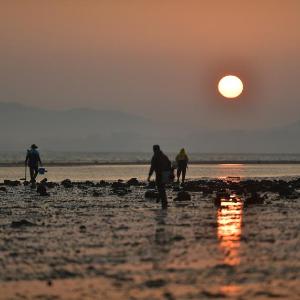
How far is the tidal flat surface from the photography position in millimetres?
10438

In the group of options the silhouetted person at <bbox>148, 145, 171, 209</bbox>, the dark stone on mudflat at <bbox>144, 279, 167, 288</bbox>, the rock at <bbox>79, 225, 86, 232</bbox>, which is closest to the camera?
the dark stone on mudflat at <bbox>144, 279, 167, 288</bbox>

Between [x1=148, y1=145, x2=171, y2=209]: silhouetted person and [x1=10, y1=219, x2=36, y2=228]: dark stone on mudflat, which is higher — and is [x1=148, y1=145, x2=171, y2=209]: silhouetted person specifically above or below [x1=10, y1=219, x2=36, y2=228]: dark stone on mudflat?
above

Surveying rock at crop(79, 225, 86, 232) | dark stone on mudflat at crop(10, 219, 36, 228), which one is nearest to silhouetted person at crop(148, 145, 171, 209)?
dark stone on mudflat at crop(10, 219, 36, 228)

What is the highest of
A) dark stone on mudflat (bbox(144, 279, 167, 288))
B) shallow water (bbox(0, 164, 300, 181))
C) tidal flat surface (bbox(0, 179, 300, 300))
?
shallow water (bbox(0, 164, 300, 181))

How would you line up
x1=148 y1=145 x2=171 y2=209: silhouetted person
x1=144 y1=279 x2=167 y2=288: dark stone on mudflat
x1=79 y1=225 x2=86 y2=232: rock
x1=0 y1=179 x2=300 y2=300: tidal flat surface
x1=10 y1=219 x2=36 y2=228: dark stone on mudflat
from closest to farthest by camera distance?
1. x1=0 y1=179 x2=300 y2=300: tidal flat surface
2. x1=144 y1=279 x2=167 y2=288: dark stone on mudflat
3. x1=79 y1=225 x2=86 y2=232: rock
4. x1=10 y1=219 x2=36 y2=228: dark stone on mudflat
5. x1=148 y1=145 x2=171 y2=209: silhouetted person

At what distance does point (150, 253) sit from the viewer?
13344 millimetres

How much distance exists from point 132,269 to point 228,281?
5.63 feet

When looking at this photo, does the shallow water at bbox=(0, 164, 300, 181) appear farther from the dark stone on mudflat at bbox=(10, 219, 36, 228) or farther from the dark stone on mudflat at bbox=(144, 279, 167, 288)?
the dark stone on mudflat at bbox=(144, 279, 167, 288)

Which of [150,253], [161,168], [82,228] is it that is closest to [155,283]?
[150,253]

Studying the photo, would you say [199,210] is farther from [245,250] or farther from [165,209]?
[245,250]

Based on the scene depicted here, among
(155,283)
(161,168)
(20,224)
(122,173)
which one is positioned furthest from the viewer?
(122,173)

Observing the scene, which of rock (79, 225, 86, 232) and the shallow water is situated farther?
the shallow water

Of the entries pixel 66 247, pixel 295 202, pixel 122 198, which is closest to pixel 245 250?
pixel 66 247

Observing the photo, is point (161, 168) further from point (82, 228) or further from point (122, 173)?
point (122, 173)
